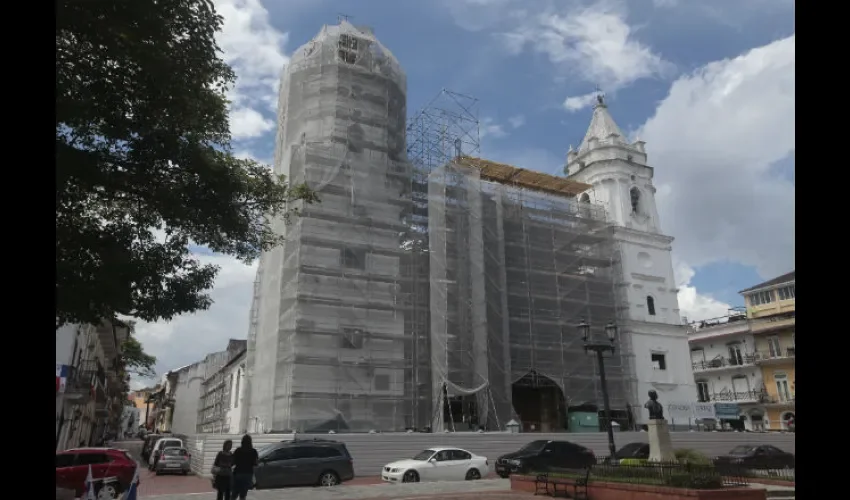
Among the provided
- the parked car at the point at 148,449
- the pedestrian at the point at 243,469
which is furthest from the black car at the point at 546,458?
the parked car at the point at 148,449

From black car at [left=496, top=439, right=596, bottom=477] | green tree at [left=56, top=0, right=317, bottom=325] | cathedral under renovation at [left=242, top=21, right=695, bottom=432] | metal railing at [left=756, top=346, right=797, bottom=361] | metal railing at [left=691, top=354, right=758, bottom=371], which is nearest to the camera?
green tree at [left=56, top=0, right=317, bottom=325]

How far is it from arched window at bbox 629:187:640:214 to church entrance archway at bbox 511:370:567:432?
1529 cm

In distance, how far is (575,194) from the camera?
39.8m

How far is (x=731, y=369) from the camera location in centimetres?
4153

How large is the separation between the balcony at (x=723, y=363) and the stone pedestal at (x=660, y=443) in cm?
3135

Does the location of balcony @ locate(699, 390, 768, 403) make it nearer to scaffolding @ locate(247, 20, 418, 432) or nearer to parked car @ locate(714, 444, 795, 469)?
parked car @ locate(714, 444, 795, 469)

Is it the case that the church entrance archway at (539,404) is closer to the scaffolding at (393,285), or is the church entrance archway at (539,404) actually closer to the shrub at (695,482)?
the scaffolding at (393,285)

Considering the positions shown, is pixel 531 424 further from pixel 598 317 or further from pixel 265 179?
pixel 265 179

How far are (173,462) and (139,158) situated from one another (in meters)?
16.4

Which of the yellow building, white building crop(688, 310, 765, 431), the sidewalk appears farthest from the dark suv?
the yellow building

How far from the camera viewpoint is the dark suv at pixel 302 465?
616 inches

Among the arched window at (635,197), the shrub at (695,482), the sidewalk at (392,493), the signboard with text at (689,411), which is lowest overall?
the sidewalk at (392,493)

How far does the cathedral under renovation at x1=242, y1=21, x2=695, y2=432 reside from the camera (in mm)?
23719
